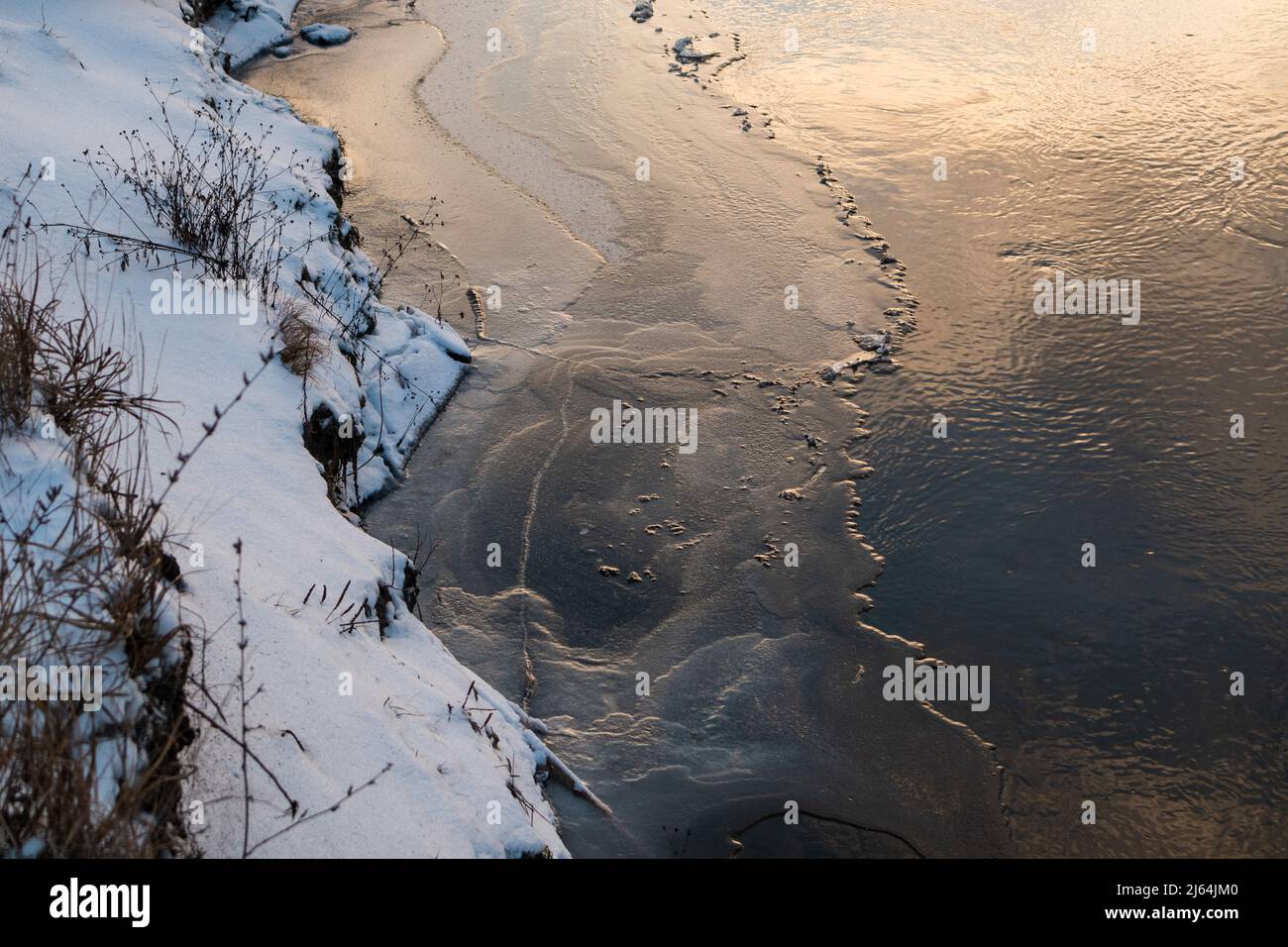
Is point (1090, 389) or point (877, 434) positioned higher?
point (1090, 389)

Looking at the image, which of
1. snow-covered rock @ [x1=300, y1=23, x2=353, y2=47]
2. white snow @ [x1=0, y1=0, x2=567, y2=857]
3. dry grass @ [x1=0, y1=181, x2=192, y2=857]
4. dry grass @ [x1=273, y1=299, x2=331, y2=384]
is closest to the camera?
dry grass @ [x1=0, y1=181, x2=192, y2=857]

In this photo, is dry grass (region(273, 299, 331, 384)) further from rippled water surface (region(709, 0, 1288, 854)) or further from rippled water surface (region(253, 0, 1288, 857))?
rippled water surface (region(709, 0, 1288, 854))

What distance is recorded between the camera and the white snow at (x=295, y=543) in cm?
319

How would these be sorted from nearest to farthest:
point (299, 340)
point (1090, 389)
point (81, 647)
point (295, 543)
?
point (81, 647) → point (295, 543) → point (299, 340) → point (1090, 389)

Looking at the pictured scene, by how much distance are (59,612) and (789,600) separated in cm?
358

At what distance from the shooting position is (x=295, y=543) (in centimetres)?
443

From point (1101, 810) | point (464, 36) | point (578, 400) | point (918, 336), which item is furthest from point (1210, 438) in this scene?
point (464, 36)

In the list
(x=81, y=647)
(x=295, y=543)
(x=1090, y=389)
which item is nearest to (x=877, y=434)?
(x=1090, y=389)

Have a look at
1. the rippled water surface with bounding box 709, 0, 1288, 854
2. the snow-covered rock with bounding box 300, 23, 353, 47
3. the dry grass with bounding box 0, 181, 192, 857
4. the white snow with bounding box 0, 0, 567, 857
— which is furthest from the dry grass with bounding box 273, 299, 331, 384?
the snow-covered rock with bounding box 300, 23, 353, 47

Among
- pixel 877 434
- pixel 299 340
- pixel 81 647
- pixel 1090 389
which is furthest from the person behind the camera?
pixel 1090 389

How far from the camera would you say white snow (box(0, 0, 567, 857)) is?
10.5ft

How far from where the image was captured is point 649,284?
8.02 m

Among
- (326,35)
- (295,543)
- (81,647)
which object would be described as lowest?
(81,647)

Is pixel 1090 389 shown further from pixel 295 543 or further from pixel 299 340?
pixel 295 543
